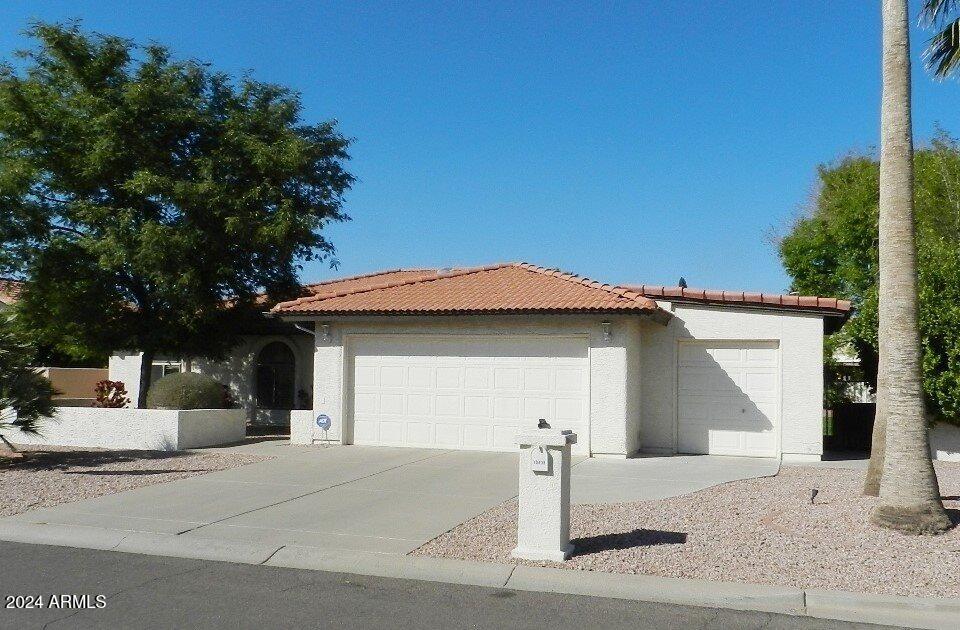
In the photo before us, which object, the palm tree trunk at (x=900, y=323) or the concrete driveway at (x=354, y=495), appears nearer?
the palm tree trunk at (x=900, y=323)

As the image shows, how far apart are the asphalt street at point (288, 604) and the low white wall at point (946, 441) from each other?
37.0 feet

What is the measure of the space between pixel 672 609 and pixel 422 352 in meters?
10.3

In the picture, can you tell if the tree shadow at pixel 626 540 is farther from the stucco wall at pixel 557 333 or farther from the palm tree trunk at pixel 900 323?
the stucco wall at pixel 557 333

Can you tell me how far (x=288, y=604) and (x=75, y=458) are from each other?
10.1 metres

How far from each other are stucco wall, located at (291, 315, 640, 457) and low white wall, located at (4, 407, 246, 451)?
1.75 metres

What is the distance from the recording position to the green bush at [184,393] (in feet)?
56.2

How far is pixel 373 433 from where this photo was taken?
16719mm

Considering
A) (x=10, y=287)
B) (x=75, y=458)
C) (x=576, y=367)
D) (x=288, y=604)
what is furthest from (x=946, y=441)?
(x=10, y=287)

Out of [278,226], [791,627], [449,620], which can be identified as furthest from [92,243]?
[791,627]

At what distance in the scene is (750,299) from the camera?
15.5 m

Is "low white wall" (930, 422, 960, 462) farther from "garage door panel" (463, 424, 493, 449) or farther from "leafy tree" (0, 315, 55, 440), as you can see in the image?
A: "leafy tree" (0, 315, 55, 440)

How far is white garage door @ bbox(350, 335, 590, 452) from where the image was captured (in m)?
15.5

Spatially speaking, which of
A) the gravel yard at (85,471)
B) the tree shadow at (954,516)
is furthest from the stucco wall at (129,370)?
the tree shadow at (954,516)

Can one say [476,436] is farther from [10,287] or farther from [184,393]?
[10,287]
